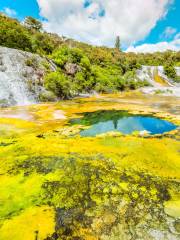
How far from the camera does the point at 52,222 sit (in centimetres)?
629

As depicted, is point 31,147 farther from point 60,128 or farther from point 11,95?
point 11,95

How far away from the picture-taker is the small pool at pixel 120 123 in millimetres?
17062

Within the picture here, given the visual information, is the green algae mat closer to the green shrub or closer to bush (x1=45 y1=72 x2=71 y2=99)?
bush (x1=45 y1=72 x2=71 y2=99)

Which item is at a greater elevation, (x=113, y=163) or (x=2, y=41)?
(x=2, y=41)

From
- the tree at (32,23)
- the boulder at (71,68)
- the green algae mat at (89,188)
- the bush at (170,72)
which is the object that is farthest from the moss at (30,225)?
the bush at (170,72)

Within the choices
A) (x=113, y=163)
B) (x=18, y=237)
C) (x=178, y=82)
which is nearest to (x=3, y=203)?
(x=18, y=237)

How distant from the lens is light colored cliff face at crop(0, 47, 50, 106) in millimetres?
29875

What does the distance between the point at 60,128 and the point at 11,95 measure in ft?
52.0

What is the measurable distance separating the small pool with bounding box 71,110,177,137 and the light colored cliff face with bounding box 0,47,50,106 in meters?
11.7

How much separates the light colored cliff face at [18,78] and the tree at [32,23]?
27.9 m

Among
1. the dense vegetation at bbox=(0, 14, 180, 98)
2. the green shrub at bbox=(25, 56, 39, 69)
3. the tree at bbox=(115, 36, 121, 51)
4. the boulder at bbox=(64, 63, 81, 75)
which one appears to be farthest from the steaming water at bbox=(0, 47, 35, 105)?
the tree at bbox=(115, 36, 121, 51)

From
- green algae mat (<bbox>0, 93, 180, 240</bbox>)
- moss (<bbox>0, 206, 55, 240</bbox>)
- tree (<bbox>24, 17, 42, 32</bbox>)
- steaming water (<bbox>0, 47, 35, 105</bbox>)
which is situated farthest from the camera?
tree (<bbox>24, 17, 42, 32</bbox>)

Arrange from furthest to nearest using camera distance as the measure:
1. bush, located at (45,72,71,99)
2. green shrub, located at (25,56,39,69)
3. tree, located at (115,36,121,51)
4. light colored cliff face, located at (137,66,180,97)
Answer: tree, located at (115,36,121,51)
light colored cliff face, located at (137,66,180,97)
green shrub, located at (25,56,39,69)
bush, located at (45,72,71,99)

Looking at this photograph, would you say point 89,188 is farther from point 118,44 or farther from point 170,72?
point 118,44
